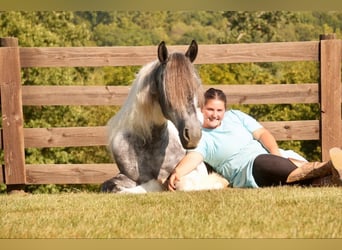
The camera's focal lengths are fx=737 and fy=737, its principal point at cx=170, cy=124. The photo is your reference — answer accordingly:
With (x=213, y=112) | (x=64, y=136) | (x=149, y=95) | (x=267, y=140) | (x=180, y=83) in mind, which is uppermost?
(x=180, y=83)

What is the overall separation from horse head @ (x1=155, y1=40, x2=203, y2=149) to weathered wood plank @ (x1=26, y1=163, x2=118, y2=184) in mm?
2648

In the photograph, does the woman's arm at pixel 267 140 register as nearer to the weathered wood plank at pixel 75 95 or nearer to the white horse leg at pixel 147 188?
the white horse leg at pixel 147 188

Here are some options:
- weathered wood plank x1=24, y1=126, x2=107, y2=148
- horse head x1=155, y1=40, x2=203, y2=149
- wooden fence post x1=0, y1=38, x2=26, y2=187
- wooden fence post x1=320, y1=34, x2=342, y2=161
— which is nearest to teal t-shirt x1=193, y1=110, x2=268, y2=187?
horse head x1=155, y1=40, x2=203, y2=149

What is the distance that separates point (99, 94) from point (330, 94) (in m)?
2.38

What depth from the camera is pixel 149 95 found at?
17.4 ft

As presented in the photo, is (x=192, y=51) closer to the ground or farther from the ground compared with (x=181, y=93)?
farther from the ground

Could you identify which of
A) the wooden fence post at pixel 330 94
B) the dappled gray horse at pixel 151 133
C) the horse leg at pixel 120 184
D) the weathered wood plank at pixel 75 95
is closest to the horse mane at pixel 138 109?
the dappled gray horse at pixel 151 133

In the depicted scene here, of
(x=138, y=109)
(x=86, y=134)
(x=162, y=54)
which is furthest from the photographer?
(x=86, y=134)

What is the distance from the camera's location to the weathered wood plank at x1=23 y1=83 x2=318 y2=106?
752 cm

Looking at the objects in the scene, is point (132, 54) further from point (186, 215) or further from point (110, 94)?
point (186, 215)

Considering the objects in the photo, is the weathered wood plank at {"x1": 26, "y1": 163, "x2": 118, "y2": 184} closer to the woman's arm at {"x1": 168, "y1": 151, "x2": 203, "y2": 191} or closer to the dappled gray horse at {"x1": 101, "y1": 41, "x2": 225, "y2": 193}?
the dappled gray horse at {"x1": 101, "y1": 41, "x2": 225, "y2": 193}

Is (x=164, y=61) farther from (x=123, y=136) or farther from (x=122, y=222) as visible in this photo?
(x=122, y=222)

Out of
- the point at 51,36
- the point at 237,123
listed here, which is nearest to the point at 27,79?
the point at 51,36

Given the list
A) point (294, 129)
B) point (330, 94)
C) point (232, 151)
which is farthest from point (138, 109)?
point (330, 94)
